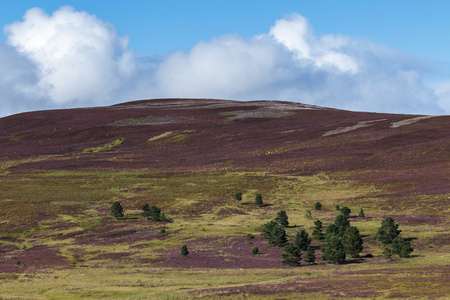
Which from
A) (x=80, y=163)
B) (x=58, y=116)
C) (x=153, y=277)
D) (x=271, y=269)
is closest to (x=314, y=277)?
(x=271, y=269)

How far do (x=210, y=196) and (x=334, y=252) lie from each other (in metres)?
42.8

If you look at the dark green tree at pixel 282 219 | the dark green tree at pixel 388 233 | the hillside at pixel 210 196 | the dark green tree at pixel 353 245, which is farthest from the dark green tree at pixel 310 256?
the dark green tree at pixel 282 219

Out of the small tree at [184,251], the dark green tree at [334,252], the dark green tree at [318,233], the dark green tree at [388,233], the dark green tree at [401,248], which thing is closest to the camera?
the dark green tree at [334,252]

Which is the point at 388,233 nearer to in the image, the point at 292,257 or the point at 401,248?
the point at 401,248

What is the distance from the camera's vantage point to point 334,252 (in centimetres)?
5253

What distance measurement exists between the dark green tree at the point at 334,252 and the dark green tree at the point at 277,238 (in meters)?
7.90

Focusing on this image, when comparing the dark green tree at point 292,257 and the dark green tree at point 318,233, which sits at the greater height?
the dark green tree at point 318,233

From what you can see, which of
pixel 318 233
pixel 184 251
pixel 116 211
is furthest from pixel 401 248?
pixel 116 211

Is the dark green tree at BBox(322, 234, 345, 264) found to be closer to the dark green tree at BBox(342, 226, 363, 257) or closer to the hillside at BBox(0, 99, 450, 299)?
the dark green tree at BBox(342, 226, 363, 257)

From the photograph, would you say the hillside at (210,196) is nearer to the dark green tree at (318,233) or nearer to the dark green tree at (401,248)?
the dark green tree at (318,233)

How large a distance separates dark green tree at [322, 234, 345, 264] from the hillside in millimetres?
1391

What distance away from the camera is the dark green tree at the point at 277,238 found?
2377 inches

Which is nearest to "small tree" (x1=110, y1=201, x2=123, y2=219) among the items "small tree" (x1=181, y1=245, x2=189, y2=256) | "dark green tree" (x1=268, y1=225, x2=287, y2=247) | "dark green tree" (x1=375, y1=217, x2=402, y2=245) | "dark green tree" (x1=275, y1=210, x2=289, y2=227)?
"dark green tree" (x1=275, y1=210, x2=289, y2=227)

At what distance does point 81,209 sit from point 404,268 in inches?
2205
